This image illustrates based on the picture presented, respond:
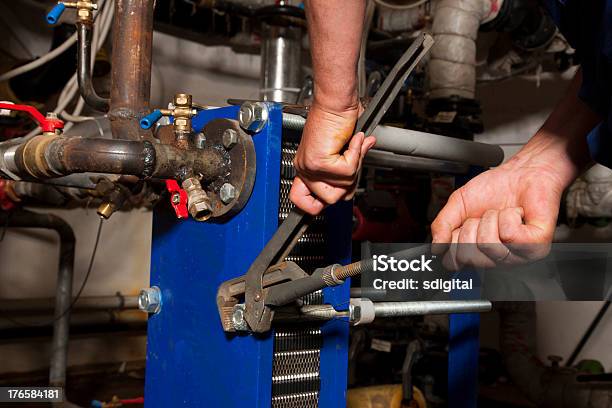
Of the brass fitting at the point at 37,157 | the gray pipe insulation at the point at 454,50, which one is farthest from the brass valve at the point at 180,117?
the gray pipe insulation at the point at 454,50

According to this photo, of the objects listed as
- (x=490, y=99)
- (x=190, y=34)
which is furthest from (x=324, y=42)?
(x=490, y=99)

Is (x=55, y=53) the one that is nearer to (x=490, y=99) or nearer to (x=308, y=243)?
(x=308, y=243)

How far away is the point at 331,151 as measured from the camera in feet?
2.24

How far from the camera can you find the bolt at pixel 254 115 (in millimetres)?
813

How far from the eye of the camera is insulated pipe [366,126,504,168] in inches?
37.3

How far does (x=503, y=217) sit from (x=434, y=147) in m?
0.32

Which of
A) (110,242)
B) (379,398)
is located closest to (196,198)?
(379,398)

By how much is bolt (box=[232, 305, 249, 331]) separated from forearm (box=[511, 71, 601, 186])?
415 mm

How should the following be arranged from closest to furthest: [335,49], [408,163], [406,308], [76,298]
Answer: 1. [335,49]
2. [406,308]
3. [408,163]
4. [76,298]

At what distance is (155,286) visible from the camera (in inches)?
38.7

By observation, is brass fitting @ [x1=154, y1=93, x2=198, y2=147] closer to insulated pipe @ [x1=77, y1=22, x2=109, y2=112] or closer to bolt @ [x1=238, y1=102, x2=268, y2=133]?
bolt @ [x1=238, y1=102, x2=268, y2=133]

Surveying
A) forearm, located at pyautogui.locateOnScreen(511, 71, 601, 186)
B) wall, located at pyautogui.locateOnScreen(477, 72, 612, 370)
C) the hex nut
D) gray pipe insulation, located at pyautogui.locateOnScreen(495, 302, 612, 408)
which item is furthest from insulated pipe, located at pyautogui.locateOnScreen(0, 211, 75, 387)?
wall, located at pyautogui.locateOnScreen(477, 72, 612, 370)

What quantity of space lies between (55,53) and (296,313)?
1.22 m

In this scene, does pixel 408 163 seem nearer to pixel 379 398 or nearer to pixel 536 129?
pixel 379 398
